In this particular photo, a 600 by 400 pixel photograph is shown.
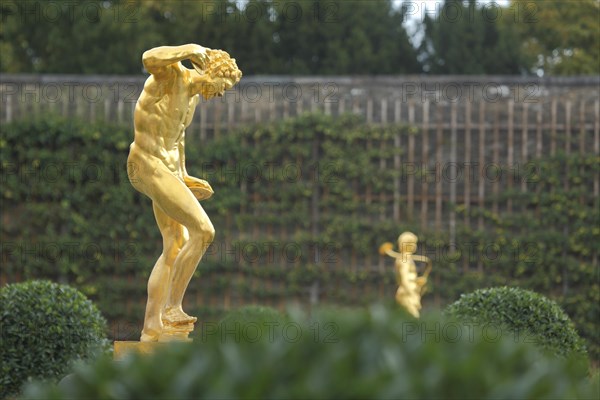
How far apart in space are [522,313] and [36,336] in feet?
9.89

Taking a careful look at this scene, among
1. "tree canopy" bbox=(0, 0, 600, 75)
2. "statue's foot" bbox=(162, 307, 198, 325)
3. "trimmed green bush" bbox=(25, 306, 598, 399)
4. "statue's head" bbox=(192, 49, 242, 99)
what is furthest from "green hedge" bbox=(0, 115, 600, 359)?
"trimmed green bush" bbox=(25, 306, 598, 399)

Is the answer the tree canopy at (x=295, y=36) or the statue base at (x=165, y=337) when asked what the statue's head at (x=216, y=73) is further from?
the tree canopy at (x=295, y=36)

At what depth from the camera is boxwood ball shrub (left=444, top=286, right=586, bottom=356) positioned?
671cm

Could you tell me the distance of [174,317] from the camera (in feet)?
20.2

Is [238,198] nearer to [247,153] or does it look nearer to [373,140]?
[247,153]

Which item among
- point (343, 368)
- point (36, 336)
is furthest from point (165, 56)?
point (343, 368)

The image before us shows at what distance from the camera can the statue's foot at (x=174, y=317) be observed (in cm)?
615

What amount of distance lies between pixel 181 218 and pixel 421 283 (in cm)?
456

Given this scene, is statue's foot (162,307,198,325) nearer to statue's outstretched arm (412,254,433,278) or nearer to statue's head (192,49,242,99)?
statue's head (192,49,242,99)

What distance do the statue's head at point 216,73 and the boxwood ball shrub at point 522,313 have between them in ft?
6.43

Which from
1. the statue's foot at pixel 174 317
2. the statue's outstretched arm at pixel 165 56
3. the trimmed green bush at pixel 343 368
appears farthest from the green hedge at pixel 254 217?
the trimmed green bush at pixel 343 368

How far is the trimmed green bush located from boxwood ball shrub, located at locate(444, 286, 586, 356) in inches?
171

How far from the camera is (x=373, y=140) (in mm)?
11969

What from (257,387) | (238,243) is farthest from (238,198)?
(257,387)
